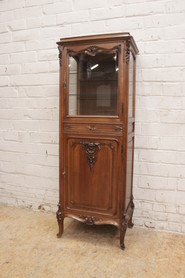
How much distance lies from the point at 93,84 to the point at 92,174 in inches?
27.8

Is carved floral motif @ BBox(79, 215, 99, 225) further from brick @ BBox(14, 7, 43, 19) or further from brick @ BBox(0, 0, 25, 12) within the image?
brick @ BBox(0, 0, 25, 12)

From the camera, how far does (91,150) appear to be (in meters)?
1.72

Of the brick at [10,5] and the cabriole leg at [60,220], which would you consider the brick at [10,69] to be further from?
the cabriole leg at [60,220]

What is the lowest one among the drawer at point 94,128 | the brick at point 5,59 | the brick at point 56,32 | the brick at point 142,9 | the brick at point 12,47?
the drawer at point 94,128

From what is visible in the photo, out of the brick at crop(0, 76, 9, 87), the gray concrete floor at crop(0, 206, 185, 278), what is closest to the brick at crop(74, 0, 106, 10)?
the brick at crop(0, 76, 9, 87)

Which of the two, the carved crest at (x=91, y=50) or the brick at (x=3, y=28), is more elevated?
the brick at (x=3, y=28)

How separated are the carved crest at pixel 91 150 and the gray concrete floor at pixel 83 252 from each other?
652mm

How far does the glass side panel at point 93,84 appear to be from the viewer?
5.47 feet

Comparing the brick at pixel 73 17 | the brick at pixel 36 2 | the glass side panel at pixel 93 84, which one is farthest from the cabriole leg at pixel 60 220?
the brick at pixel 36 2

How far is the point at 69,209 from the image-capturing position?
1.84m

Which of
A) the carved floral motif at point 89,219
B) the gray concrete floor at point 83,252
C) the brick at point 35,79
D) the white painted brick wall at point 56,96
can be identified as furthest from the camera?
the brick at point 35,79

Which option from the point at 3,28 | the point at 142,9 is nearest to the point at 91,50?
the point at 142,9

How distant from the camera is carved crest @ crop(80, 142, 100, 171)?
171 cm

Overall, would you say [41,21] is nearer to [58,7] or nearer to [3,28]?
[58,7]
